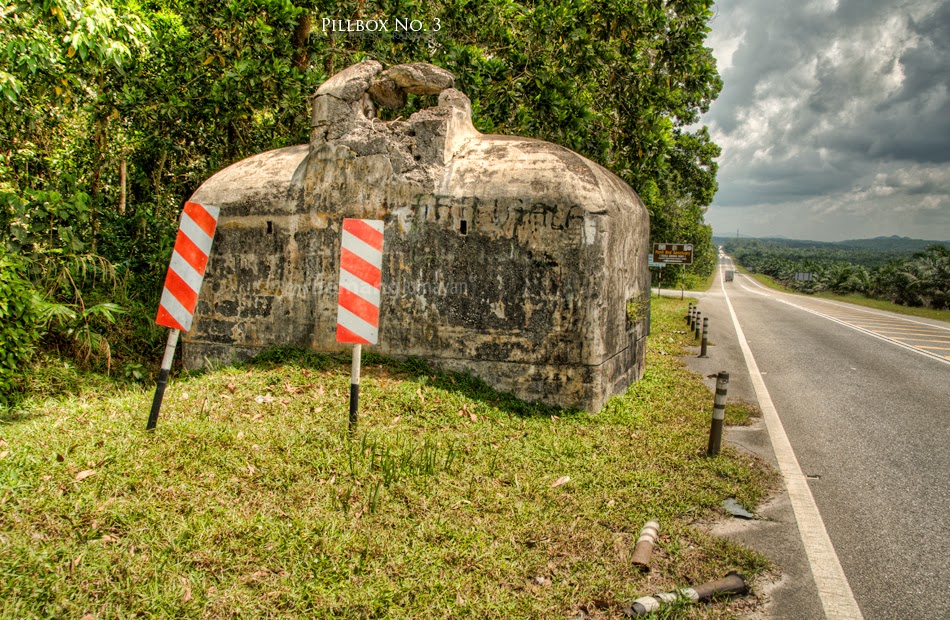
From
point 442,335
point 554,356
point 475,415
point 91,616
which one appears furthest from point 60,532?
point 554,356

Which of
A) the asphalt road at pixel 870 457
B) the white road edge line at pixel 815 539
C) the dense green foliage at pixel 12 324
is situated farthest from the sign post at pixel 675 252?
the dense green foliage at pixel 12 324

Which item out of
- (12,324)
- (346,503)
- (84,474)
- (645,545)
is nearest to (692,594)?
(645,545)

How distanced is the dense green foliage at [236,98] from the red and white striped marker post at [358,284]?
5.09 metres

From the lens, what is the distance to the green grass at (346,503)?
11.8 feet

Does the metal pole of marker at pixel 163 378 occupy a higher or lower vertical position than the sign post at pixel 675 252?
lower

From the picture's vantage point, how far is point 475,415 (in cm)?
660

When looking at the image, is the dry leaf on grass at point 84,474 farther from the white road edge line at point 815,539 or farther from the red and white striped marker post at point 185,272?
the white road edge line at point 815,539

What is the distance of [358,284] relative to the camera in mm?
Answer: 5496

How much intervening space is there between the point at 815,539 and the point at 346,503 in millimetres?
3609

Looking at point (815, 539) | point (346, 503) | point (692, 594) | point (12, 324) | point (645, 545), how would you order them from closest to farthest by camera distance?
point (692, 594), point (645, 545), point (346, 503), point (815, 539), point (12, 324)

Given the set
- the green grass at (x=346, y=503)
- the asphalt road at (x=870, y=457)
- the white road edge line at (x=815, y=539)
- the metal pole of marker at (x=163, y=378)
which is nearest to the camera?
the green grass at (x=346, y=503)

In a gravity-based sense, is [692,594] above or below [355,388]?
below

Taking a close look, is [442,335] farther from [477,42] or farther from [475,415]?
[477,42]

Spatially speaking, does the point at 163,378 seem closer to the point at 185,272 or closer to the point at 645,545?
the point at 185,272
